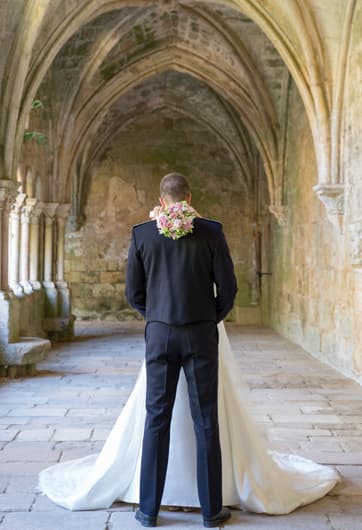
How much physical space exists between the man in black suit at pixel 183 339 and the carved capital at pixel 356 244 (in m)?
4.08

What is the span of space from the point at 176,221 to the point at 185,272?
0.73 ft

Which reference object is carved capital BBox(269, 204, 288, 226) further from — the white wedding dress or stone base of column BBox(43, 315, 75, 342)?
the white wedding dress

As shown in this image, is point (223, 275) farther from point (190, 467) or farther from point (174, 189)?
point (190, 467)

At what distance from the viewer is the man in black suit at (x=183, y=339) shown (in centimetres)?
270

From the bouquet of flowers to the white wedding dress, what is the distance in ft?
1.97

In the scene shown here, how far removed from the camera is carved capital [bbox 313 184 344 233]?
287 inches

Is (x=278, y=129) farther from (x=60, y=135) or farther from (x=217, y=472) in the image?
(x=217, y=472)

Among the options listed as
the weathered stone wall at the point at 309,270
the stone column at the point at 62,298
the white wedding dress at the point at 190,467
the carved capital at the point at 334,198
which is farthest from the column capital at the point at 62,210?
the white wedding dress at the point at 190,467

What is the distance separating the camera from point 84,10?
804cm

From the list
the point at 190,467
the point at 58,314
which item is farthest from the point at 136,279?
the point at 58,314

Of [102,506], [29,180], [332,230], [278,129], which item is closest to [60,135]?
[29,180]

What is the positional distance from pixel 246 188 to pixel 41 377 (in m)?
9.34

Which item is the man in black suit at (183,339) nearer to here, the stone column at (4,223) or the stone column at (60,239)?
the stone column at (4,223)

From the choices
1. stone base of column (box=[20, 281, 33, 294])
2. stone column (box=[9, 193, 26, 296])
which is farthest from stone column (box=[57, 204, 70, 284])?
stone column (box=[9, 193, 26, 296])
